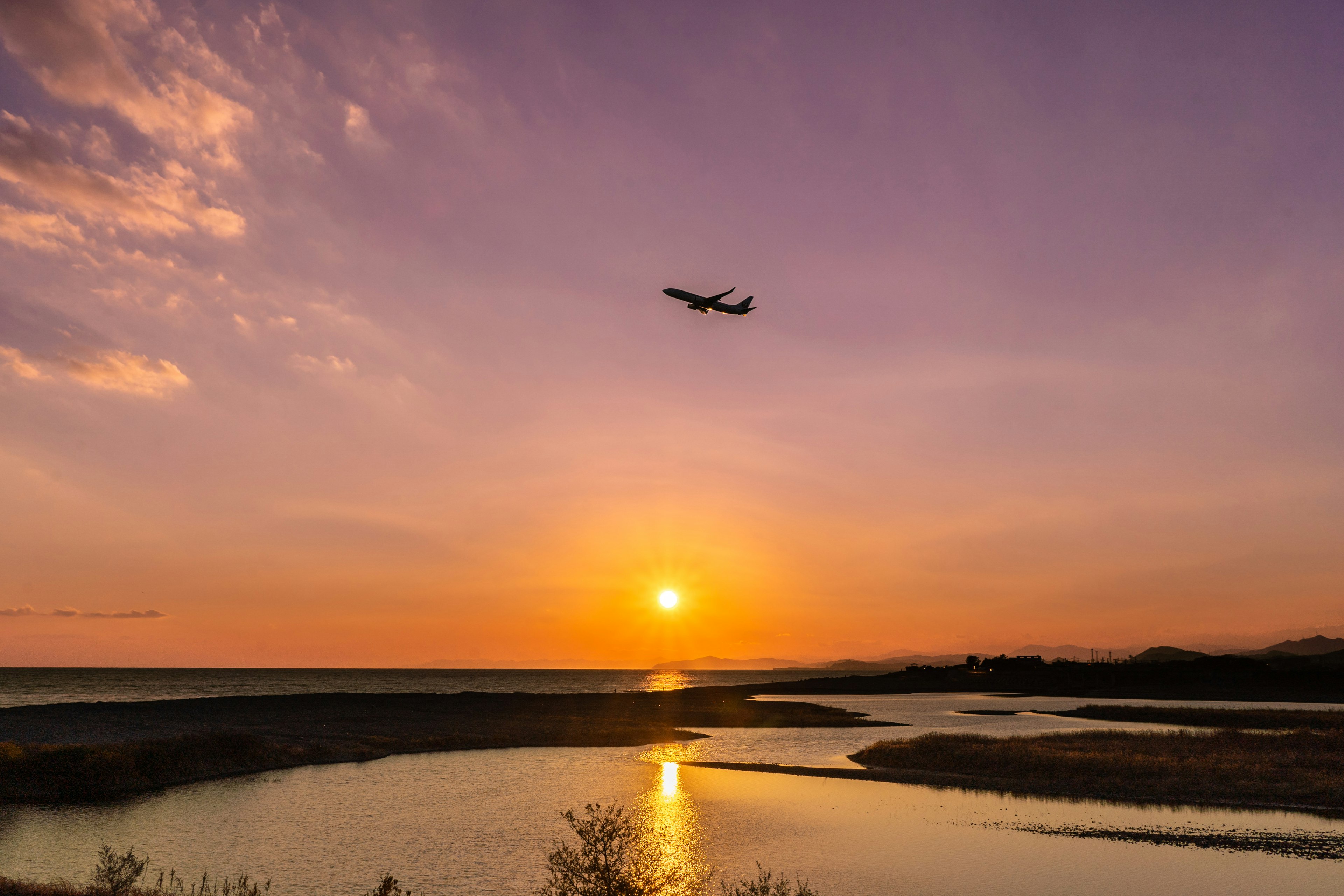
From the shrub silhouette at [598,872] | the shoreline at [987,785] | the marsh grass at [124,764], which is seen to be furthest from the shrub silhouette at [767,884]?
the marsh grass at [124,764]

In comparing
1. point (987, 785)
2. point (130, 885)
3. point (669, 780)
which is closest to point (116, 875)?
point (130, 885)

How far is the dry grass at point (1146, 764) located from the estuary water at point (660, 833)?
3.70 metres

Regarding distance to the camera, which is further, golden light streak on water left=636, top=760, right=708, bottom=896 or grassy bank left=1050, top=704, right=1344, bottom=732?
grassy bank left=1050, top=704, right=1344, bottom=732

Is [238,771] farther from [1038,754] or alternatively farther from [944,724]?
[944,724]

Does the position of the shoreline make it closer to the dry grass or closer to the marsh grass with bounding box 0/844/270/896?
the dry grass

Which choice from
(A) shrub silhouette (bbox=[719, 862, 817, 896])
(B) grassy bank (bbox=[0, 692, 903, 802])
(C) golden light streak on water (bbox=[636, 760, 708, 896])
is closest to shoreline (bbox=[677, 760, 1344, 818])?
(C) golden light streak on water (bbox=[636, 760, 708, 896])

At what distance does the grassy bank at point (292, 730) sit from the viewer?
1923 inches

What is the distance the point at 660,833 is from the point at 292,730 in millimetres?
53739

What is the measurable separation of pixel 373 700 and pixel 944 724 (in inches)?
3270

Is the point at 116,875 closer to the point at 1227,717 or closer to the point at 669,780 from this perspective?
the point at 669,780

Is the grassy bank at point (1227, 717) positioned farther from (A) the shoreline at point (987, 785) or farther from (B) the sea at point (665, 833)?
(B) the sea at point (665, 833)

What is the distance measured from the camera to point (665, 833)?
39156 millimetres

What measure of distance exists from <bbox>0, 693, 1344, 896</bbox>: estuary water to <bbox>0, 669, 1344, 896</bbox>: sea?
0.14 m

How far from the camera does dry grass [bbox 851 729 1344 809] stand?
46.1 metres
